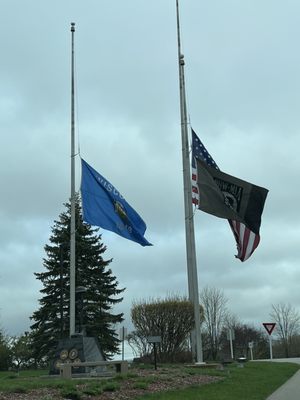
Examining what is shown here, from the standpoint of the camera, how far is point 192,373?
19.3m

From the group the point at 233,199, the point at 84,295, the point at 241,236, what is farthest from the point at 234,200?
the point at 84,295

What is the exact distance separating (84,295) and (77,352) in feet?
76.3

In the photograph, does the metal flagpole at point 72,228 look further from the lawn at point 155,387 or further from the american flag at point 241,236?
the american flag at point 241,236

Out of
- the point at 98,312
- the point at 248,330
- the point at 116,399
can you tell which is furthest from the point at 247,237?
the point at 248,330

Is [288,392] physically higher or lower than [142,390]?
lower

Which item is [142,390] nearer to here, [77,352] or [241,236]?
[77,352]

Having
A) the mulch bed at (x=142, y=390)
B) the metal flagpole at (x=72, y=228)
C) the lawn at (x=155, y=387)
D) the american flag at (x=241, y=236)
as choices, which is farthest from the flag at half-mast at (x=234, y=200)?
the mulch bed at (x=142, y=390)

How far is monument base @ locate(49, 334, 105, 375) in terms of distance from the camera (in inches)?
778

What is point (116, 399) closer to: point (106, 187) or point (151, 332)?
point (106, 187)

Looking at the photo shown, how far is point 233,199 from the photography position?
21719mm

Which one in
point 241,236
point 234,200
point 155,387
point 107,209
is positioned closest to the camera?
point 155,387

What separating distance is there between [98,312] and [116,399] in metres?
31.7

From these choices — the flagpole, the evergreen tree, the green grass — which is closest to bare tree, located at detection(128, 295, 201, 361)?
the flagpole

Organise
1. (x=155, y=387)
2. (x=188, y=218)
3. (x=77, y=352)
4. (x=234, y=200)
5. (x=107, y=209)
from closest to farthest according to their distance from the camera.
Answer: (x=155, y=387) < (x=77, y=352) < (x=107, y=209) < (x=234, y=200) < (x=188, y=218)
